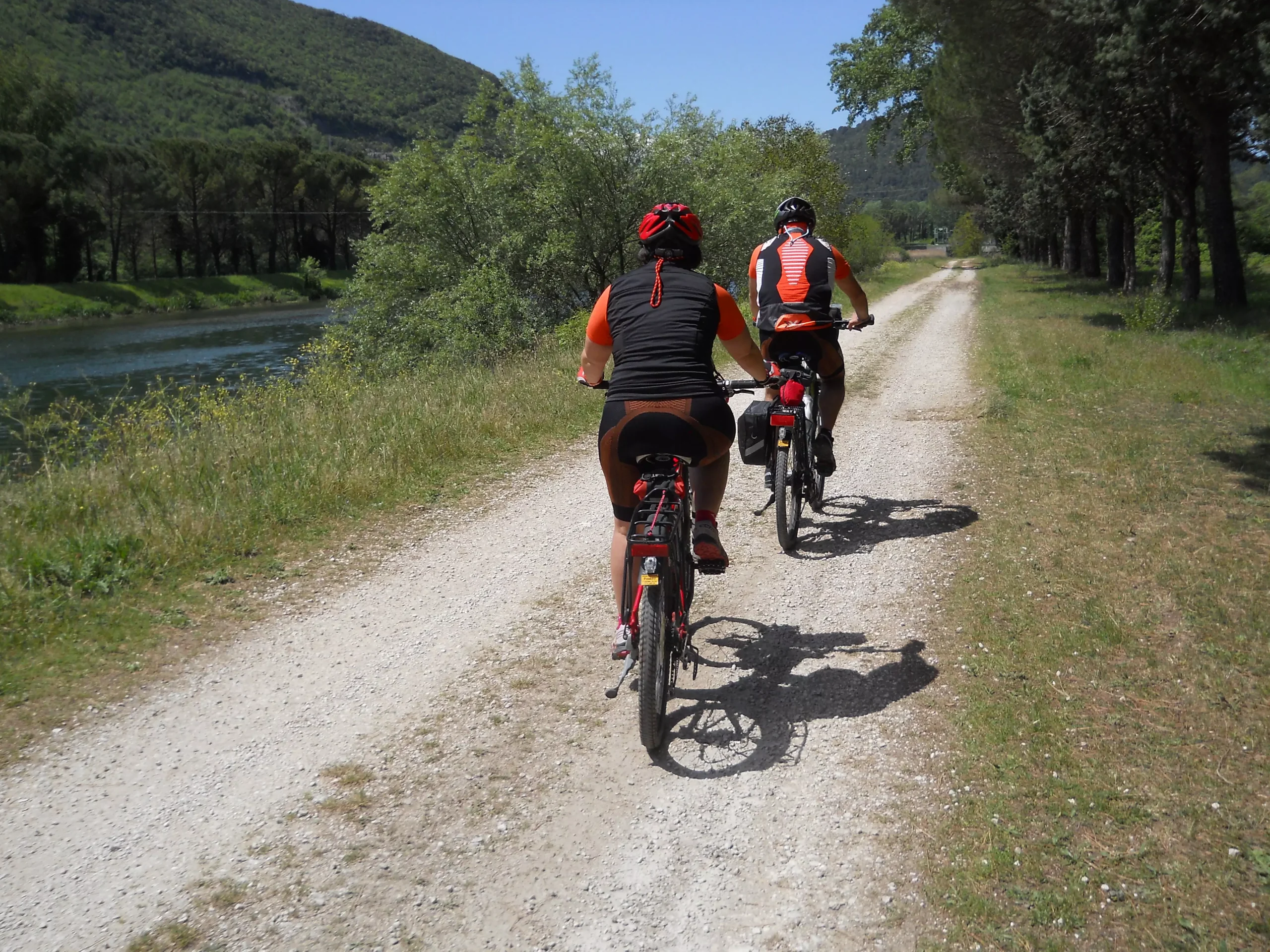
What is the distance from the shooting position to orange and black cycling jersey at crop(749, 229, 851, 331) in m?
6.04

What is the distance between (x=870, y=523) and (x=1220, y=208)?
51.0 feet

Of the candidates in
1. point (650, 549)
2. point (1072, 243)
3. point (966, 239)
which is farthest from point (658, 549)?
point (966, 239)

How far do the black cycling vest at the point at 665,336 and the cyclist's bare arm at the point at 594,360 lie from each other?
0.71ft

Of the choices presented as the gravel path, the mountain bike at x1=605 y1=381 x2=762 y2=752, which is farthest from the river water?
the mountain bike at x1=605 y1=381 x2=762 y2=752

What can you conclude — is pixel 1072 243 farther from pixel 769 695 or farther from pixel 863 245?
pixel 769 695

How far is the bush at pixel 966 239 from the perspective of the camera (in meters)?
87.8

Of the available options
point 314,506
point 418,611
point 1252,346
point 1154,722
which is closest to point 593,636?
point 418,611

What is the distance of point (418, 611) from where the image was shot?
5.23m

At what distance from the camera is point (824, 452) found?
6547 millimetres

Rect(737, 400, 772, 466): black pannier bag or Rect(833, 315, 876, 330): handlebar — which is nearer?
Rect(737, 400, 772, 466): black pannier bag

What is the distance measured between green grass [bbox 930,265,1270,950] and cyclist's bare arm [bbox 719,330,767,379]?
1.62 metres

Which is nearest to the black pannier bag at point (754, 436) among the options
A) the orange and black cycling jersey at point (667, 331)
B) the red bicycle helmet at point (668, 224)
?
the orange and black cycling jersey at point (667, 331)

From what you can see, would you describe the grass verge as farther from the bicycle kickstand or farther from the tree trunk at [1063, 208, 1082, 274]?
the bicycle kickstand

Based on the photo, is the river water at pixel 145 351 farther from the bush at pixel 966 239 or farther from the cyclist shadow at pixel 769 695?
the bush at pixel 966 239
